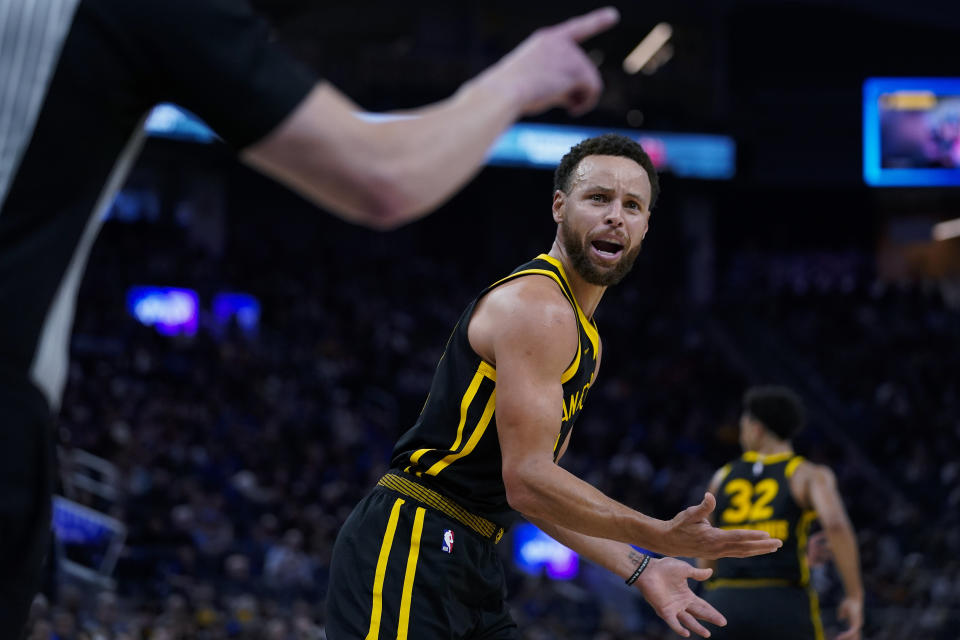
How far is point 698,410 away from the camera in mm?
21500

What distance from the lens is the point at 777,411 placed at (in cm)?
677

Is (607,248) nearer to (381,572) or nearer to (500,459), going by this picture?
(500,459)

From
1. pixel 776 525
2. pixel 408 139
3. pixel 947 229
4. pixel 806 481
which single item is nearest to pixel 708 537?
pixel 408 139

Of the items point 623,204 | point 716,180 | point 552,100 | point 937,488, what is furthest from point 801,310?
point 552,100

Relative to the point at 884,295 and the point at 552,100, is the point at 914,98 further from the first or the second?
the point at 552,100

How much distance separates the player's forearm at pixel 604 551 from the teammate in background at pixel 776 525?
7.93ft

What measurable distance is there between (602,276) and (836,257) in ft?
91.8

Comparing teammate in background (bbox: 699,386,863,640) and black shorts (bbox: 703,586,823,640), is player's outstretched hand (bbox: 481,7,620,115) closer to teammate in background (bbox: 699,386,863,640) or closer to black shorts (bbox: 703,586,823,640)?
teammate in background (bbox: 699,386,863,640)

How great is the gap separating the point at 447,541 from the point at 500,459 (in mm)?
306

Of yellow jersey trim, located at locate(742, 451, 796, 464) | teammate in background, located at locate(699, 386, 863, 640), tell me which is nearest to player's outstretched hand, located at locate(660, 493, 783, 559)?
teammate in background, located at locate(699, 386, 863, 640)

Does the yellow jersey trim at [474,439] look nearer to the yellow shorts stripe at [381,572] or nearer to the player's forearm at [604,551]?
the yellow shorts stripe at [381,572]

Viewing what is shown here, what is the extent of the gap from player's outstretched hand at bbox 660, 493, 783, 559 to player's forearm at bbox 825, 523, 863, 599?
376 cm

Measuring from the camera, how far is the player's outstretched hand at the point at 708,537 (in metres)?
2.97

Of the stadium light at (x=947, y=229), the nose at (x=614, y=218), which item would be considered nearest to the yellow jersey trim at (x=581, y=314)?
the nose at (x=614, y=218)
